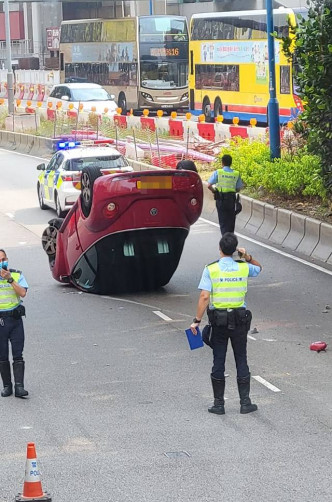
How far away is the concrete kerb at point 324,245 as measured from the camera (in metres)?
18.2

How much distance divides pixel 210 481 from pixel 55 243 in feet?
33.5

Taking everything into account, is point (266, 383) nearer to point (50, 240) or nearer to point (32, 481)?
point (32, 481)

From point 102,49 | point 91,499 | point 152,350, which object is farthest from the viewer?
point 102,49

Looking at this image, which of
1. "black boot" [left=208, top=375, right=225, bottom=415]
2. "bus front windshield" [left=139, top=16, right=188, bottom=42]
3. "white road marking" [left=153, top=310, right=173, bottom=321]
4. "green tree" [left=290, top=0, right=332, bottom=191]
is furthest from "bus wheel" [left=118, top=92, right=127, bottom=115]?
"black boot" [left=208, top=375, right=225, bottom=415]

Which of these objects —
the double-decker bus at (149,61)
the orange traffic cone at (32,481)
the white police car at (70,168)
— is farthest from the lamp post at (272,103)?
the double-decker bus at (149,61)

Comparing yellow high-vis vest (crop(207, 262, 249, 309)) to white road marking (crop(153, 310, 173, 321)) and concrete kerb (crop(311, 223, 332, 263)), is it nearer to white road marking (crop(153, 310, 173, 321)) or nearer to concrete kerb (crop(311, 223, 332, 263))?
white road marking (crop(153, 310, 173, 321))

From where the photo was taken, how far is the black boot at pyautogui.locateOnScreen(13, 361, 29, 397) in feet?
35.0

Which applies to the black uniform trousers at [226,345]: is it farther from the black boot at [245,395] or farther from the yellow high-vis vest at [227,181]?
the yellow high-vis vest at [227,181]

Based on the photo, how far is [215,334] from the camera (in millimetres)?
9734

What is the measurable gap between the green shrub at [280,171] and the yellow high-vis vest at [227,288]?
8871mm

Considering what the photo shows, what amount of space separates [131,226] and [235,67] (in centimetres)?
3033

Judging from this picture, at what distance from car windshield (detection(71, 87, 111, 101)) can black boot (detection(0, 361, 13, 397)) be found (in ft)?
112

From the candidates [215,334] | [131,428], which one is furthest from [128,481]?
[215,334]

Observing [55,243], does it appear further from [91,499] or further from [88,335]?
[91,499]
